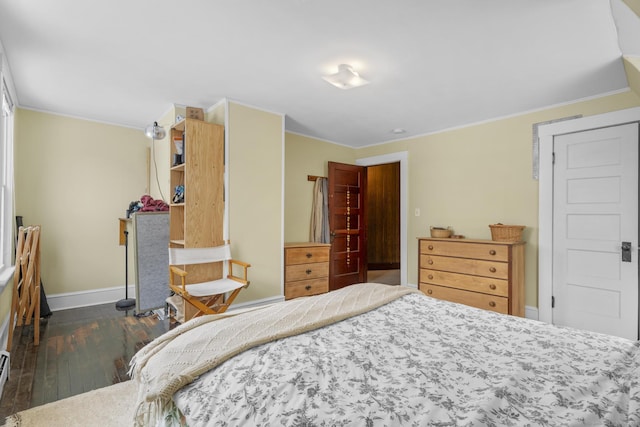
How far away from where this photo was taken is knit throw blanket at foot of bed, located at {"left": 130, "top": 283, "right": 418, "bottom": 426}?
1.12 metres

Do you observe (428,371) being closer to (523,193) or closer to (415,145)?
(523,193)

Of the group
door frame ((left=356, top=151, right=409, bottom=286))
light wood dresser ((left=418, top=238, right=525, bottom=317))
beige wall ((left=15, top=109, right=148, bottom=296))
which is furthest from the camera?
door frame ((left=356, top=151, right=409, bottom=286))

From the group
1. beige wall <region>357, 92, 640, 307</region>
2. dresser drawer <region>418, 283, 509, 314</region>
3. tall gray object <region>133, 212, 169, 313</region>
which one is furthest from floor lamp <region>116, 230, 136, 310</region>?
beige wall <region>357, 92, 640, 307</region>

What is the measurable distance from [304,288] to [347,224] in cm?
148

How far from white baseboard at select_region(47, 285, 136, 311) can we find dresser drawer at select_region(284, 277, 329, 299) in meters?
2.19

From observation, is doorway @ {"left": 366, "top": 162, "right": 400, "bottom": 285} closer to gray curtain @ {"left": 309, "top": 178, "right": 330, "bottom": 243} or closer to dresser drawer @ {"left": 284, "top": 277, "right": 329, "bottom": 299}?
gray curtain @ {"left": 309, "top": 178, "right": 330, "bottom": 243}

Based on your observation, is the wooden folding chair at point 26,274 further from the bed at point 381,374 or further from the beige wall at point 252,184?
the bed at point 381,374

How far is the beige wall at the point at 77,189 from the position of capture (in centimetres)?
368

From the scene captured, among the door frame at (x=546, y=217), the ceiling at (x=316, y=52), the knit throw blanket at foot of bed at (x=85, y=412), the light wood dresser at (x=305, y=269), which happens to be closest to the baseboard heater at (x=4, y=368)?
the knit throw blanket at foot of bed at (x=85, y=412)

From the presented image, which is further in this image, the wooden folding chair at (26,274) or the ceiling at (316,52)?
the wooden folding chair at (26,274)

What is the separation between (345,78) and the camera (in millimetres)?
2539

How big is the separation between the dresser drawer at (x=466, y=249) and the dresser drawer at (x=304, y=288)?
131 cm

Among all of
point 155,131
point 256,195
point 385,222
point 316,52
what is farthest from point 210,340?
point 385,222

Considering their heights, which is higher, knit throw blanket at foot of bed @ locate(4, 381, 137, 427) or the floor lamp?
the floor lamp
